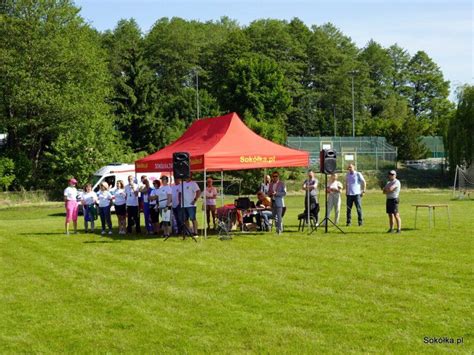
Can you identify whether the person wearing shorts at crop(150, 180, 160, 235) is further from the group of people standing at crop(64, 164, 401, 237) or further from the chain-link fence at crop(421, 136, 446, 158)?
the chain-link fence at crop(421, 136, 446, 158)

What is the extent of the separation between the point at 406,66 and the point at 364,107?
14026mm

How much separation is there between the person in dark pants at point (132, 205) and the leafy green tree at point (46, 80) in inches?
1021

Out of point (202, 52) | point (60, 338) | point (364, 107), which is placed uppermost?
point (202, 52)

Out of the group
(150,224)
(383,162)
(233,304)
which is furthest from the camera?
(383,162)

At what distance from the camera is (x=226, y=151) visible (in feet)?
60.2

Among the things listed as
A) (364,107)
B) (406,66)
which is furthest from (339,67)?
(406,66)

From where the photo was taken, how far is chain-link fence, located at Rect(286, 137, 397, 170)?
5875 cm

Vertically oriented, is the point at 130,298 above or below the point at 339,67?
below

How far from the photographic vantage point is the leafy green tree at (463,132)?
51.1 metres

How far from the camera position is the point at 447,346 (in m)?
7.38

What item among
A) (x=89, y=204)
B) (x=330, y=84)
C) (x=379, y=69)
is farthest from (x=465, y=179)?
(x=379, y=69)

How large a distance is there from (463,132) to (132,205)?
37.0 m

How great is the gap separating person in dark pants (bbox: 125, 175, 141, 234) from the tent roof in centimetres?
99

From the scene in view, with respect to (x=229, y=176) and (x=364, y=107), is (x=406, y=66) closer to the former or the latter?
(x=364, y=107)
